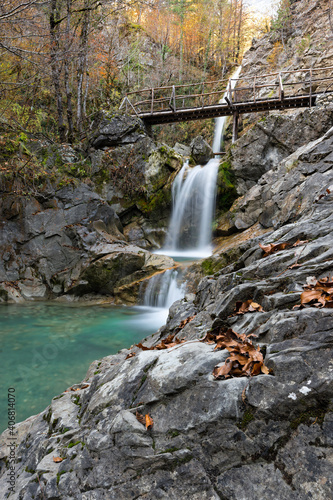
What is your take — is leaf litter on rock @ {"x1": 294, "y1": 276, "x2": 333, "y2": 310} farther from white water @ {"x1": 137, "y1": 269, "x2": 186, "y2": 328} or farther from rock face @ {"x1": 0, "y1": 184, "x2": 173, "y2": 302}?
rock face @ {"x1": 0, "y1": 184, "x2": 173, "y2": 302}

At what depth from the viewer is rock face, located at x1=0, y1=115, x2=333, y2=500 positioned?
1.39 m

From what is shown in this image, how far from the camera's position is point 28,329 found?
291 inches

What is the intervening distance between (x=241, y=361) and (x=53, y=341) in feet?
19.7

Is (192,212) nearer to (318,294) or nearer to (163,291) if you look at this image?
(163,291)

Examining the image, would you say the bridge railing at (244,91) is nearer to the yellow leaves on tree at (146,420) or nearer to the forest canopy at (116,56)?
the forest canopy at (116,56)

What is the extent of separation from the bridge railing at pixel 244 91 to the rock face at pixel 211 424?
1256cm

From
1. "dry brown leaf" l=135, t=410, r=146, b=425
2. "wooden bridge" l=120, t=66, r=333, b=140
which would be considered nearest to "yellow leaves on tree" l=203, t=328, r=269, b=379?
"dry brown leaf" l=135, t=410, r=146, b=425

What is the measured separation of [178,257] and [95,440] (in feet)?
34.7

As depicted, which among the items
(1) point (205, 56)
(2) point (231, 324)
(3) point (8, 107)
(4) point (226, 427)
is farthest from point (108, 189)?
(1) point (205, 56)

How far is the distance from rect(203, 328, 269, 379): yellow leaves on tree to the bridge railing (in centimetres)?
1268

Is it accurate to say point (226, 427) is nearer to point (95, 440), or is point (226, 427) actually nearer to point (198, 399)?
point (198, 399)

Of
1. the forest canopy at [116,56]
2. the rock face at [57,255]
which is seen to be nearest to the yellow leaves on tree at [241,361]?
the rock face at [57,255]

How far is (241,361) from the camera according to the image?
1.79 m

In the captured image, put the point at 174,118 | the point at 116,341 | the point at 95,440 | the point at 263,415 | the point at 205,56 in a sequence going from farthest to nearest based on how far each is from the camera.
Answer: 1. the point at 205,56
2. the point at 174,118
3. the point at 116,341
4. the point at 95,440
5. the point at 263,415
